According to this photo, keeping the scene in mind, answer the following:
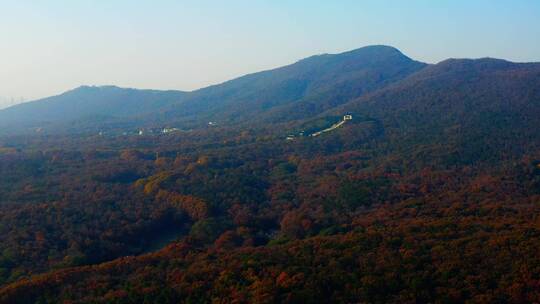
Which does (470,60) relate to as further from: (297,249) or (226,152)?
(297,249)

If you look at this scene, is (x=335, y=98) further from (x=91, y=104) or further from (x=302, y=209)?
(x=91, y=104)

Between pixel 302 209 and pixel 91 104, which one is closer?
pixel 302 209

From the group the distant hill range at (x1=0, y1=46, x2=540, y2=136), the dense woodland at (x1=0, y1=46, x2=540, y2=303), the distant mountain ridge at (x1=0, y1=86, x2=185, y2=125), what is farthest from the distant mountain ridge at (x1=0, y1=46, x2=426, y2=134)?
the dense woodland at (x1=0, y1=46, x2=540, y2=303)

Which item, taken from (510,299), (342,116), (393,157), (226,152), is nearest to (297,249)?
(510,299)

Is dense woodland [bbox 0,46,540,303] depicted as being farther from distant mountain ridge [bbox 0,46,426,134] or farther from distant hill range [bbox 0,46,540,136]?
distant mountain ridge [bbox 0,46,426,134]

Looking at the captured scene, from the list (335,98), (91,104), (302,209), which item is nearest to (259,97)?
(335,98)

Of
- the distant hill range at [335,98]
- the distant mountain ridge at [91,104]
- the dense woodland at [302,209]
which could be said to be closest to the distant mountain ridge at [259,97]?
the distant mountain ridge at [91,104]
